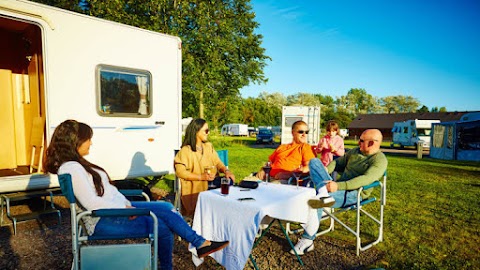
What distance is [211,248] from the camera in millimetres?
2164

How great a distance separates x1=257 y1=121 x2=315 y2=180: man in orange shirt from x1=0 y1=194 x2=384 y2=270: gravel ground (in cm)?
73

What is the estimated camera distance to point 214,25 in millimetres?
13281

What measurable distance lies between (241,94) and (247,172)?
895 cm

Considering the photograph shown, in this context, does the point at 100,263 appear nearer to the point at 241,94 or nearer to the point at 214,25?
the point at 214,25

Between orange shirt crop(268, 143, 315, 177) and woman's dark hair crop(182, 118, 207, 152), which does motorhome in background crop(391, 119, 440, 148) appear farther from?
woman's dark hair crop(182, 118, 207, 152)

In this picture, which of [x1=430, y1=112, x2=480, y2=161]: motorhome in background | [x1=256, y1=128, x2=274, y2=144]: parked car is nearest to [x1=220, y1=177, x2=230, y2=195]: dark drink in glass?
[x1=430, y1=112, x2=480, y2=161]: motorhome in background

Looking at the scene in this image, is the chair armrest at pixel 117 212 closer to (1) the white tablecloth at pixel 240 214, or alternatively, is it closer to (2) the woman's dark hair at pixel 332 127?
(1) the white tablecloth at pixel 240 214

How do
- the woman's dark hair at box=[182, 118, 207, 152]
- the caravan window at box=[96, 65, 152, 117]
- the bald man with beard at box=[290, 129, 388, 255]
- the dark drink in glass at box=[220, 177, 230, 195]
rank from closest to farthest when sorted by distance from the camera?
1. the dark drink in glass at box=[220, 177, 230, 195]
2. the bald man with beard at box=[290, 129, 388, 255]
3. the woman's dark hair at box=[182, 118, 207, 152]
4. the caravan window at box=[96, 65, 152, 117]

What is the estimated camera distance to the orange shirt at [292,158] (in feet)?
12.1

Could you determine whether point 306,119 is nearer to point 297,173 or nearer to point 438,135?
point 438,135

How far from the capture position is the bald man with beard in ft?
8.77

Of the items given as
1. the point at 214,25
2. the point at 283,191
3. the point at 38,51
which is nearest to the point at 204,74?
the point at 214,25

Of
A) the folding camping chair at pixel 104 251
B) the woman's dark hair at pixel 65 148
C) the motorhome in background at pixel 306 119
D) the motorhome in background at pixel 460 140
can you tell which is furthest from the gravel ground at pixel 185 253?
the motorhome in background at pixel 460 140

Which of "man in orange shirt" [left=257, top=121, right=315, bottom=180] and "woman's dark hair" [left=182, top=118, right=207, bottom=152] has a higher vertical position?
"woman's dark hair" [left=182, top=118, right=207, bottom=152]
